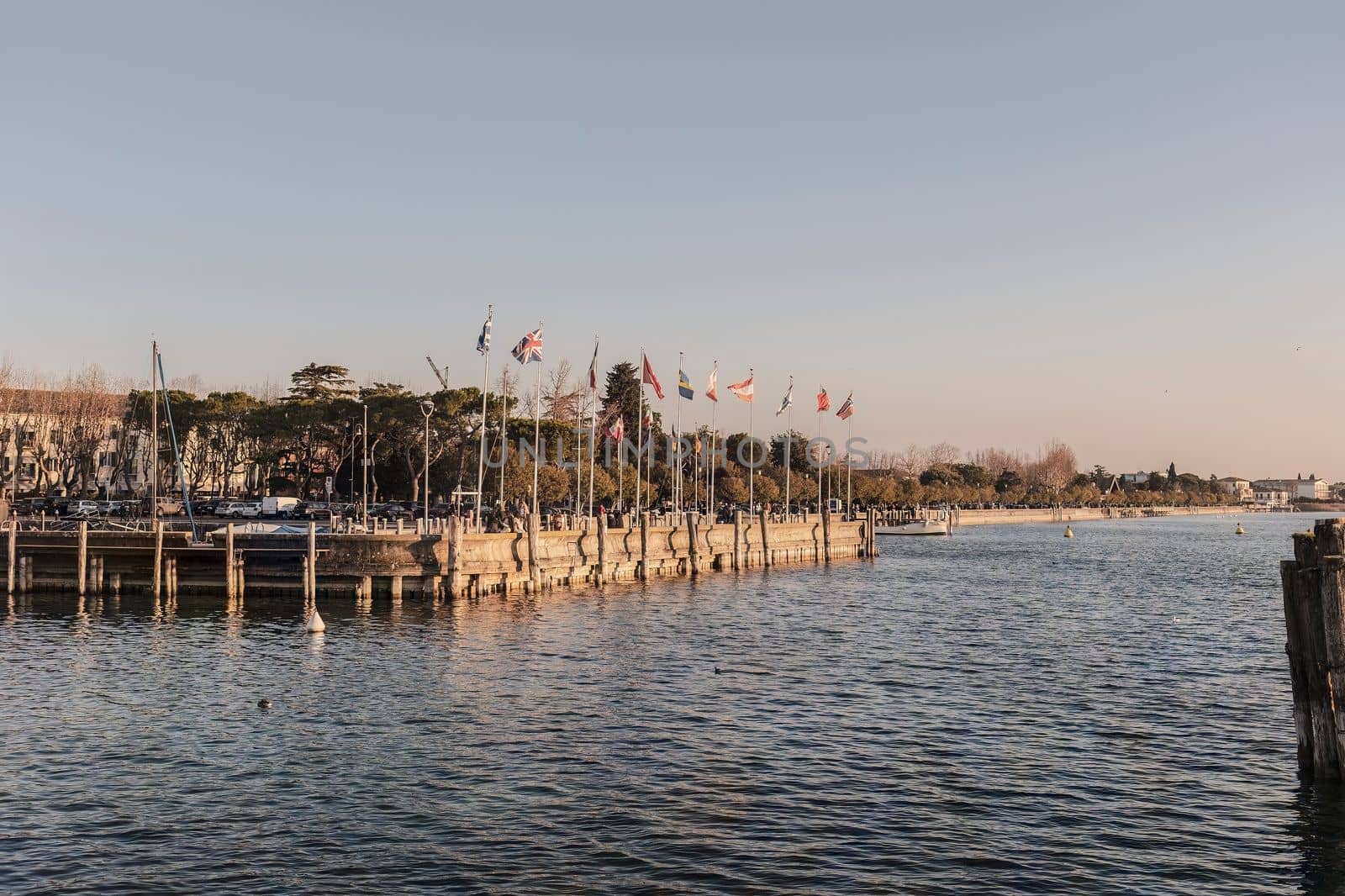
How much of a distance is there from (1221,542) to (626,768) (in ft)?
516

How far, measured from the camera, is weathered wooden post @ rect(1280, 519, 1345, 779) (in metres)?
19.1

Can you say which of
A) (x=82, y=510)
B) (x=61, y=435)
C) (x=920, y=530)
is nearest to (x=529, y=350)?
(x=82, y=510)

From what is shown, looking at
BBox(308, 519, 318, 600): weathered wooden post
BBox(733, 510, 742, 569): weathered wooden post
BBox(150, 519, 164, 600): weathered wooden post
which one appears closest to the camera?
BBox(308, 519, 318, 600): weathered wooden post

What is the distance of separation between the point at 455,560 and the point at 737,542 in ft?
112

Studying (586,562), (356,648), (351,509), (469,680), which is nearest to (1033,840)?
(469,680)

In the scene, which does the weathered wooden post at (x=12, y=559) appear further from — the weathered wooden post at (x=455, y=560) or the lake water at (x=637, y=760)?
the weathered wooden post at (x=455, y=560)

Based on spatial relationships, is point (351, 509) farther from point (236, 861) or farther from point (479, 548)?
point (236, 861)

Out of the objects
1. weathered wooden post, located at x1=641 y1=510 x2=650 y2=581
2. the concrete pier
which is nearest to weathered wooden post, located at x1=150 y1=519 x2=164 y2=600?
the concrete pier

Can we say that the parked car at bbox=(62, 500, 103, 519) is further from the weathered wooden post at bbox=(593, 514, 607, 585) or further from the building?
the weathered wooden post at bbox=(593, 514, 607, 585)

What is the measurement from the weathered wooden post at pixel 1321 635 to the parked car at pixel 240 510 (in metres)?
80.4

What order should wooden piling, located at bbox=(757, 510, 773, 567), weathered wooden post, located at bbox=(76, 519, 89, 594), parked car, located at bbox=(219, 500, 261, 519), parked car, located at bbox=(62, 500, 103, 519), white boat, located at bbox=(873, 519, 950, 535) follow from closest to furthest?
1. weathered wooden post, located at bbox=(76, 519, 89, 594)
2. parked car, located at bbox=(62, 500, 103, 519)
3. wooden piling, located at bbox=(757, 510, 773, 567)
4. parked car, located at bbox=(219, 500, 261, 519)
5. white boat, located at bbox=(873, 519, 950, 535)

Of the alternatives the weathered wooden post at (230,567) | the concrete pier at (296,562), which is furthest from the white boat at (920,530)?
the weathered wooden post at (230,567)

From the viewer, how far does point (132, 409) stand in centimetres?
11406

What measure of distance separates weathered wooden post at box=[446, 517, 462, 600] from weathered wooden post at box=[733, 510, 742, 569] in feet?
109
